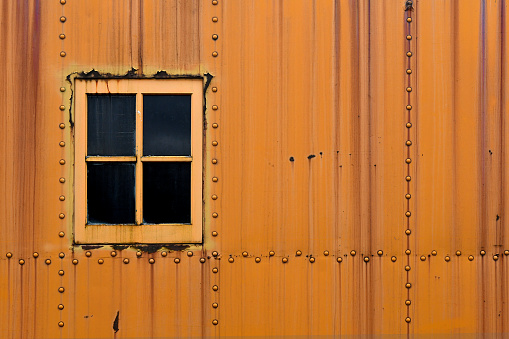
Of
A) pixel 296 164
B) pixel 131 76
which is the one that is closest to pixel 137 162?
pixel 131 76

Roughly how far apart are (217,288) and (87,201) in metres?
0.76

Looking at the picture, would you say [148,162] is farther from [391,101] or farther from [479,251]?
[479,251]

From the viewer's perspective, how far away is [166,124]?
8.77 feet

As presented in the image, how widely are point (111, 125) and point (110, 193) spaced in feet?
1.09

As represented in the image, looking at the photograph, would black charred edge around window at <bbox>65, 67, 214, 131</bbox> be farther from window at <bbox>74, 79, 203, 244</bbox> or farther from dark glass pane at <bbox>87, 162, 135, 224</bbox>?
dark glass pane at <bbox>87, 162, 135, 224</bbox>

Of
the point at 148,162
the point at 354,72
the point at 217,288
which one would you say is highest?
the point at 354,72

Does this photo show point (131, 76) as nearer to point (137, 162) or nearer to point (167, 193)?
point (137, 162)

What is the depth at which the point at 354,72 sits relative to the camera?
8.77 feet

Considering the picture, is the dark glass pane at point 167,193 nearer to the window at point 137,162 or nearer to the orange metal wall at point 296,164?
the window at point 137,162

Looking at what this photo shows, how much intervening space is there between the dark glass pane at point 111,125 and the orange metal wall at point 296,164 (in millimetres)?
120

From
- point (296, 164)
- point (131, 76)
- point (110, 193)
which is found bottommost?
point (110, 193)

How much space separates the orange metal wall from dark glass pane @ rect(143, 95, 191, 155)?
127mm

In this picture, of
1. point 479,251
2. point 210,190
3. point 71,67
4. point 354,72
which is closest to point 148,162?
point 210,190

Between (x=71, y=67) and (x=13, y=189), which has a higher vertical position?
(x=71, y=67)
